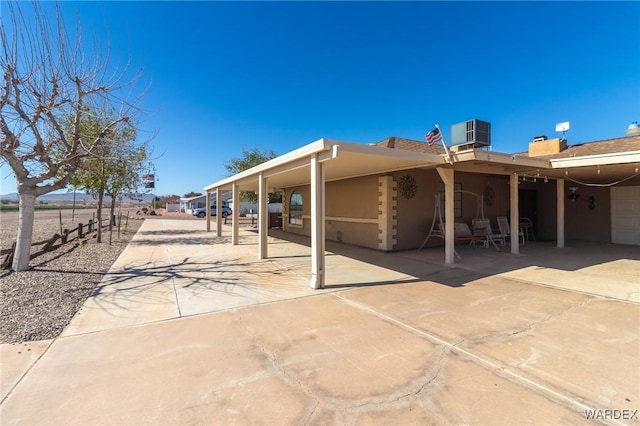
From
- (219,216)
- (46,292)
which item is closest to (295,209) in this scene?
(219,216)

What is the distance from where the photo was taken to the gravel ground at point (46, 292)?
11.2 ft

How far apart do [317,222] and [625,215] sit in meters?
11.2

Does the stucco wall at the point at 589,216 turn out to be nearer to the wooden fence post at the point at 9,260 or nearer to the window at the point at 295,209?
the window at the point at 295,209

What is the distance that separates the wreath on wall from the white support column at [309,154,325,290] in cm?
434

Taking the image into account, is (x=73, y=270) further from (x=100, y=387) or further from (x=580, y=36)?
(x=580, y=36)

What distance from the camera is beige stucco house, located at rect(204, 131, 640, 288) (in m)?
6.88

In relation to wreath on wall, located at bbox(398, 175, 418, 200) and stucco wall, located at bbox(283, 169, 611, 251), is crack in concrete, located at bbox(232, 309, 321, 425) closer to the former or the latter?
stucco wall, located at bbox(283, 169, 611, 251)

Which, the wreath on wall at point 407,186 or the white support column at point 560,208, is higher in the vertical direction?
the wreath on wall at point 407,186

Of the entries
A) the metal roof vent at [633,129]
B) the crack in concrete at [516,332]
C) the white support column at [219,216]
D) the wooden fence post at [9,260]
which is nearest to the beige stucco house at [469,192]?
the white support column at [219,216]

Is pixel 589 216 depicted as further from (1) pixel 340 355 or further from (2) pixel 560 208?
(1) pixel 340 355

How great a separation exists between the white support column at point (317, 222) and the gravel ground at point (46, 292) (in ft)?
10.9

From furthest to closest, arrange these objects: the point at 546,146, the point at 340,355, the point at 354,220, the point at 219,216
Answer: the point at 219,216 → the point at 546,146 → the point at 354,220 → the point at 340,355

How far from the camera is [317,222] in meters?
5.09

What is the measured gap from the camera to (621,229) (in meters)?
10.0
